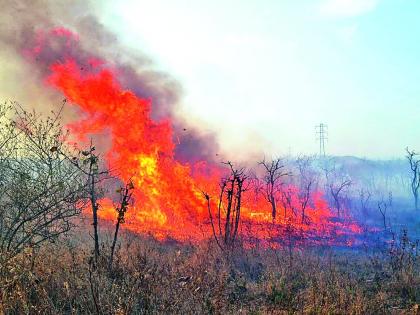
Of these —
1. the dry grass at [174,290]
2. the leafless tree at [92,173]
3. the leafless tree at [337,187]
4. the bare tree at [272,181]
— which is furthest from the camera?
the leafless tree at [337,187]

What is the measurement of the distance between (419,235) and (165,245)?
116ft

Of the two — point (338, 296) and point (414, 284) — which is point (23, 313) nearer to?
point (338, 296)

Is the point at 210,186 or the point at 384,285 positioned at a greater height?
the point at 210,186

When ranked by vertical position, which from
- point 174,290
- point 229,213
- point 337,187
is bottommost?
point 174,290

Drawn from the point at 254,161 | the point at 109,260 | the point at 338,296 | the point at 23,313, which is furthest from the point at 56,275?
the point at 254,161

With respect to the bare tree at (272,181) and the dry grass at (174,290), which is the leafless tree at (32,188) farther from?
the bare tree at (272,181)

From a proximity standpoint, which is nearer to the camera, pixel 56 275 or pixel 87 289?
pixel 87 289

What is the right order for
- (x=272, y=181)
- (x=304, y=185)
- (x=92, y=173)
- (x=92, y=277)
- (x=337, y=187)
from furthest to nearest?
(x=337, y=187)
(x=304, y=185)
(x=272, y=181)
(x=92, y=173)
(x=92, y=277)

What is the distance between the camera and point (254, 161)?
7712 cm

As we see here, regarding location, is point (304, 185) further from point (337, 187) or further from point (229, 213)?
point (229, 213)

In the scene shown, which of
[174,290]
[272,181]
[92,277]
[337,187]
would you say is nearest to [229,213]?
[174,290]

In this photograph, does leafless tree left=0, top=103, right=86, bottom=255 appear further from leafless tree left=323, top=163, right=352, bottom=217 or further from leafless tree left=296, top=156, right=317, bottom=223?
leafless tree left=323, top=163, right=352, bottom=217

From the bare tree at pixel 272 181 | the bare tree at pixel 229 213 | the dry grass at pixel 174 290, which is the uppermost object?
the bare tree at pixel 272 181

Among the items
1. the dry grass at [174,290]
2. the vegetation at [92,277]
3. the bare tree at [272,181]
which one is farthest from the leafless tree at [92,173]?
the bare tree at [272,181]
